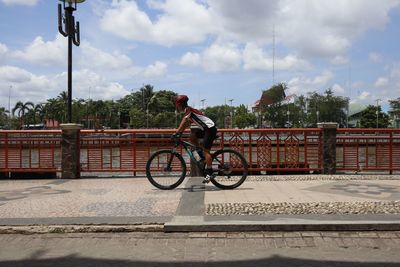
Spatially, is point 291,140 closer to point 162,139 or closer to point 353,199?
point 162,139

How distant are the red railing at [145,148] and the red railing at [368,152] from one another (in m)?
0.02

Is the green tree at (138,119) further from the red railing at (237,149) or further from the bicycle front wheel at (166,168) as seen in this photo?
the bicycle front wheel at (166,168)

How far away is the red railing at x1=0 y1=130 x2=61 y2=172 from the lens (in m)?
11.6

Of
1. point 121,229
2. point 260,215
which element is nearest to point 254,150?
point 260,215

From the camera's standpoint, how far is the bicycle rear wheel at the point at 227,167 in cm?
917

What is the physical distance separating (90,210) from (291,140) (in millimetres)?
6010

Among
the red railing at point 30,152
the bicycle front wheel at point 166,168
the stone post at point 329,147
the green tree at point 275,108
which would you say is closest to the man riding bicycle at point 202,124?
the bicycle front wheel at point 166,168

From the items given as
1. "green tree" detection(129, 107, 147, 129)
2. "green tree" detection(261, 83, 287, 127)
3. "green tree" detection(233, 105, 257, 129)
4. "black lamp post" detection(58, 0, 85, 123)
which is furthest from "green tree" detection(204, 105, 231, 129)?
"black lamp post" detection(58, 0, 85, 123)

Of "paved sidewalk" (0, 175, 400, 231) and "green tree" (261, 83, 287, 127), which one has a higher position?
"green tree" (261, 83, 287, 127)

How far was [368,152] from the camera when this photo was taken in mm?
11789

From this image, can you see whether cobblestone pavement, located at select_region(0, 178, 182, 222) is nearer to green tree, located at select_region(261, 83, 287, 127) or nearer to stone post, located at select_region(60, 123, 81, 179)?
stone post, located at select_region(60, 123, 81, 179)

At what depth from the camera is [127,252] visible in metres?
5.29

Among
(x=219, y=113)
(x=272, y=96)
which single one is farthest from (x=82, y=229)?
(x=219, y=113)

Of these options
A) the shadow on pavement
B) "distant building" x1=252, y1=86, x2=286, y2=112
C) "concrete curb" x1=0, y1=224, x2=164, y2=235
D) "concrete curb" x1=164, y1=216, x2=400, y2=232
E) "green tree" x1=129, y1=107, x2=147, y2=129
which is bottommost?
the shadow on pavement
